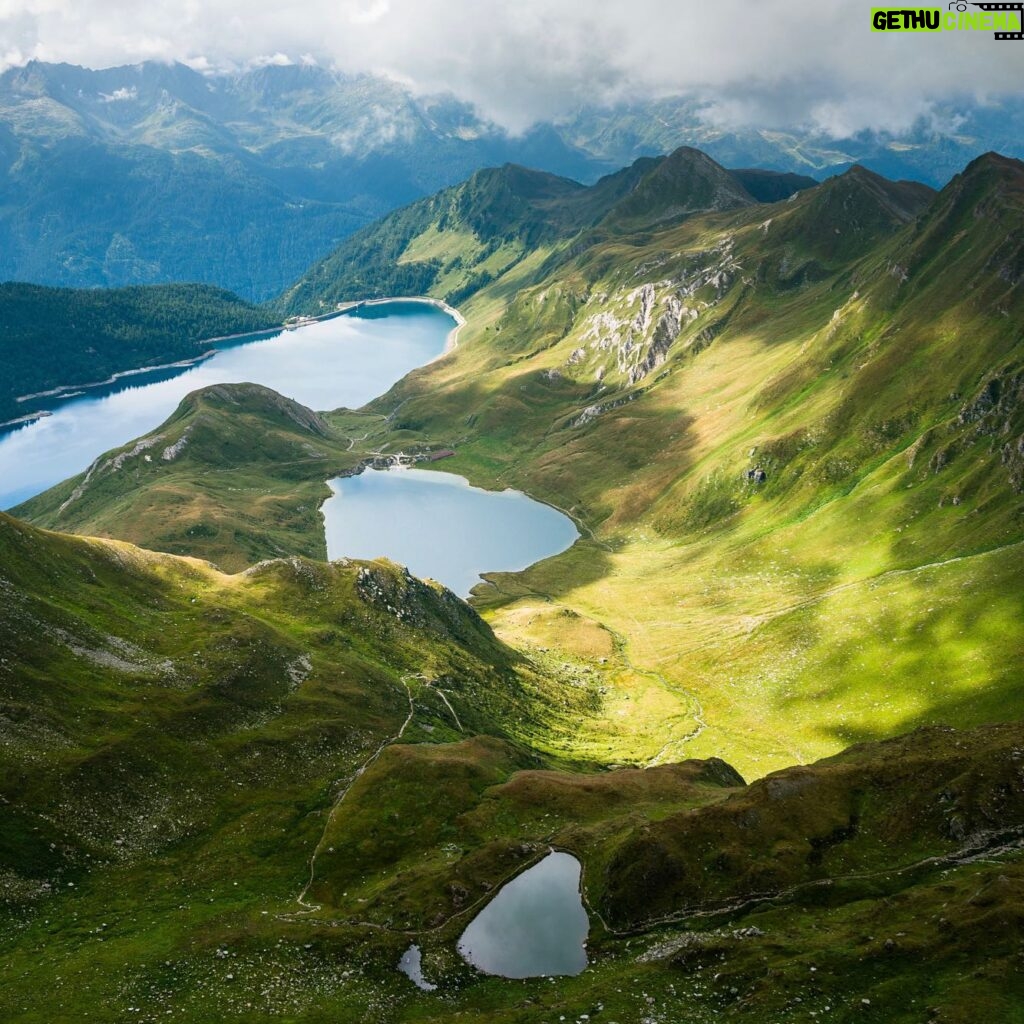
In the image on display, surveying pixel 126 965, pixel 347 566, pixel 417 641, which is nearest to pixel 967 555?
pixel 417 641

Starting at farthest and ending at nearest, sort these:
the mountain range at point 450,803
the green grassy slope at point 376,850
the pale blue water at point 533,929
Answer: the pale blue water at point 533,929, the mountain range at point 450,803, the green grassy slope at point 376,850

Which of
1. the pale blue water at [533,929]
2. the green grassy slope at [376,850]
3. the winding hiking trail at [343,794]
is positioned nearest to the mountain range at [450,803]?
the green grassy slope at [376,850]

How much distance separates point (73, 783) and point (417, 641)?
7318 centimetres

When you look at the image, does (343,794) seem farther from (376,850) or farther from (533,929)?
(533,929)

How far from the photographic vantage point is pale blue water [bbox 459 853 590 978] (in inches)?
2509

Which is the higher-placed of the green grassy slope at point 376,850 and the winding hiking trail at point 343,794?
the green grassy slope at point 376,850

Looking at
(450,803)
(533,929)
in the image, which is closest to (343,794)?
(450,803)

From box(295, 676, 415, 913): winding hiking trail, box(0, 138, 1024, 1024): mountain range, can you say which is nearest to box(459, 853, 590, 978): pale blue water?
box(0, 138, 1024, 1024): mountain range

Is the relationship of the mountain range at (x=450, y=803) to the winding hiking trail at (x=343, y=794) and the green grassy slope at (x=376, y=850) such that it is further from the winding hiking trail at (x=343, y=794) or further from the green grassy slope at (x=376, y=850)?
the winding hiking trail at (x=343, y=794)

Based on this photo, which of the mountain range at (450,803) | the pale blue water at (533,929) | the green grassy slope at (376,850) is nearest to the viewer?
the green grassy slope at (376,850)

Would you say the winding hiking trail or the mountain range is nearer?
the mountain range

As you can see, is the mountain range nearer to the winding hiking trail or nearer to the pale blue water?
the winding hiking trail

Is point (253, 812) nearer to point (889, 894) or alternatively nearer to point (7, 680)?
point (7, 680)

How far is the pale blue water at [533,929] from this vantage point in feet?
209
